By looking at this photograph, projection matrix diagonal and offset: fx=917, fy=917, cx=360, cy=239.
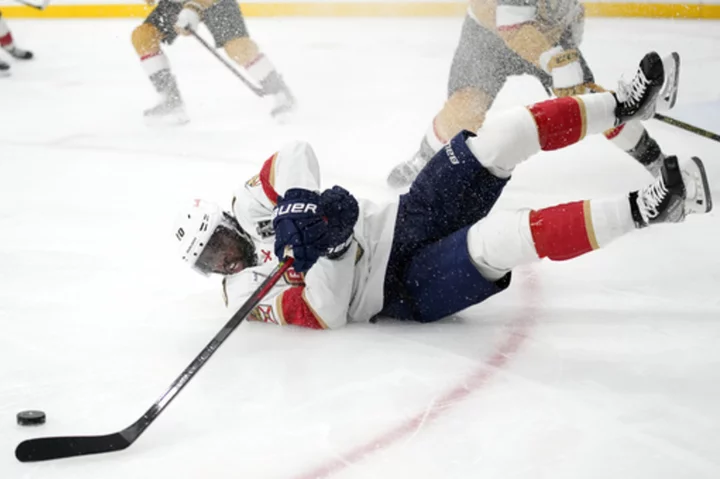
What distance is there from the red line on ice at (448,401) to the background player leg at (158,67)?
293 cm

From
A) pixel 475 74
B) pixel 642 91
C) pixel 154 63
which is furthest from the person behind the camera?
pixel 154 63

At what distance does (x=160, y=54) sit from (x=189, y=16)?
27 cm

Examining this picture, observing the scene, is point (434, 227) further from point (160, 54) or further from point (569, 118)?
point (160, 54)

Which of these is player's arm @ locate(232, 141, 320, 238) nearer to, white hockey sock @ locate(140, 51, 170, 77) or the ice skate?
white hockey sock @ locate(140, 51, 170, 77)

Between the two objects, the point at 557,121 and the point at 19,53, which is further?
the point at 19,53

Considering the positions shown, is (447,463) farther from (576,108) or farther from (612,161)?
(612,161)

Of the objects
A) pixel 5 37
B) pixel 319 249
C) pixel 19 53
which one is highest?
pixel 319 249

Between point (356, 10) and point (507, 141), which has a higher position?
point (507, 141)

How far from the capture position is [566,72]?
2.87 metres

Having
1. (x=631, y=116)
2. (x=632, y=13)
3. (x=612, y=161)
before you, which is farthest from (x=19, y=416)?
(x=632, y=13)

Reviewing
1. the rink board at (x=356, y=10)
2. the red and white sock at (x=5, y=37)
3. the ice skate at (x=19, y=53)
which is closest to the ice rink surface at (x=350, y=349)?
the rink board at (x=356, y=10)

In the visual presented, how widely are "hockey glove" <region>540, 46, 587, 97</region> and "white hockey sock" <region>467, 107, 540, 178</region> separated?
88cm

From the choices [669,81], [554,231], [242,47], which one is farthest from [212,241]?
[242,47]

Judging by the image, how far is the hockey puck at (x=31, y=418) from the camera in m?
1.73
